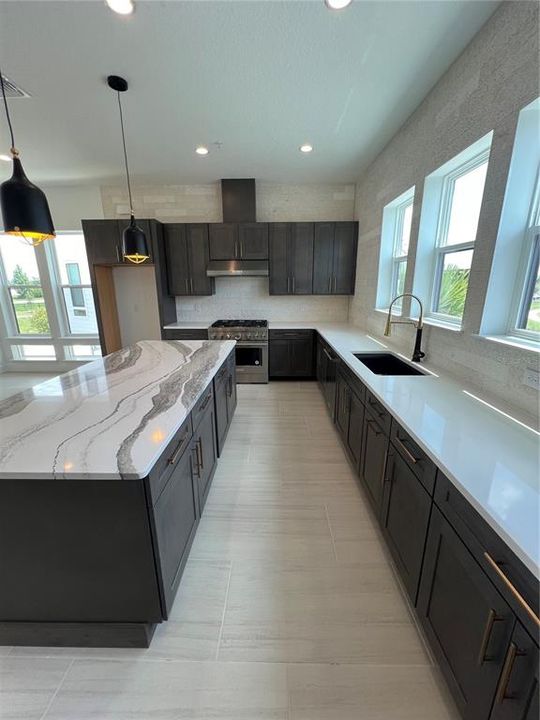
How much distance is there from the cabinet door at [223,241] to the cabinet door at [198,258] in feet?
0.31

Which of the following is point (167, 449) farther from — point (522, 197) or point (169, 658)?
point (522, 197)

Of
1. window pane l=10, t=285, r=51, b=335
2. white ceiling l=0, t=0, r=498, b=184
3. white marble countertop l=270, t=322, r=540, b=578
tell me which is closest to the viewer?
white marble countertop l=270, t=322, r=540, b=578

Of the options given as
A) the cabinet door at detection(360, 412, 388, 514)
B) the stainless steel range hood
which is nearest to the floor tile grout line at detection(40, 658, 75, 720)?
the cabinet door at detection(360, 412, 388, 514)

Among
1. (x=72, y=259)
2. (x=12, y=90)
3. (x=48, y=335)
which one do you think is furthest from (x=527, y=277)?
(x=48, y=335)

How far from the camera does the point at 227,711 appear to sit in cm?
107

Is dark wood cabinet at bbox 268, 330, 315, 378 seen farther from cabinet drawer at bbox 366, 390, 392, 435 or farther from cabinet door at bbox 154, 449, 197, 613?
cabinet door at bbox 154, 449, 197, 613

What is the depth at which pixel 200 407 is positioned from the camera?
1.81 metres

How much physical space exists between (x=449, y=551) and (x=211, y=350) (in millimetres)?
2203

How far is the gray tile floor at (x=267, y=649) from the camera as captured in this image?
1083 millimetres

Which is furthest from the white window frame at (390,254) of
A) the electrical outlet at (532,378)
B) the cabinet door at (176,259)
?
the cabinet door at (176,259)

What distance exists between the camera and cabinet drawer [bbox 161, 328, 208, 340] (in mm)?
4375

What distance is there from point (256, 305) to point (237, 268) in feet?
2.52

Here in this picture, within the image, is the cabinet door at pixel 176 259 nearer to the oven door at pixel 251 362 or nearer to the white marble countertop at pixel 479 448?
the oven door at pixel 251 362

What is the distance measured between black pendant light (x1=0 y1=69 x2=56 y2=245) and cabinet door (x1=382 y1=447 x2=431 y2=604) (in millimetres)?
2246
